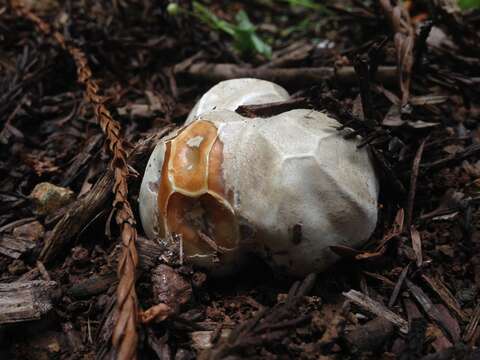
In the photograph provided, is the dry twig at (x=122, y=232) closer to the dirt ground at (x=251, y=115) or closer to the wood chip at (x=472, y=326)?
the dirt ground at (x=251, y=115)

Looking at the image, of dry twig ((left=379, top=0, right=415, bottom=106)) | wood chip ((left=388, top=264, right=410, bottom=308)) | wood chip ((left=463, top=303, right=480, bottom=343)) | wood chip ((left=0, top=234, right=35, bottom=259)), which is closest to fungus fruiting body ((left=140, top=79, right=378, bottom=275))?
wood chip ((left=388, top=264, right=410, bottom=308))

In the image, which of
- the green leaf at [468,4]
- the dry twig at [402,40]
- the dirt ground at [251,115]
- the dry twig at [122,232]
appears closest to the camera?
the dry twig at [122,232]

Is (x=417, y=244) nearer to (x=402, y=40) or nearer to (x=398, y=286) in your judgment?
(x=398, y=286)

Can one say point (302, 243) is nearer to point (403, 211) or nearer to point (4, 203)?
point (403, 211)

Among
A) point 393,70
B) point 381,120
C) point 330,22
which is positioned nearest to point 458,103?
point 393,70

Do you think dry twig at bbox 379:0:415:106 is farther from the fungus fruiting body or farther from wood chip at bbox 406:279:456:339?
wood chip at bbox 406:279:456:339

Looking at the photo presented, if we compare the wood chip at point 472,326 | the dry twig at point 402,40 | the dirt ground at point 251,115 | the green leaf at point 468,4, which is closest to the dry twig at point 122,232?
the dirt ground at point 251,115

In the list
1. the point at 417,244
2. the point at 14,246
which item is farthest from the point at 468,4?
the point at 14,246
